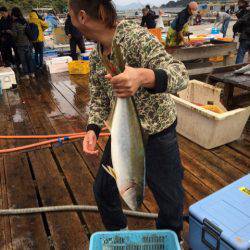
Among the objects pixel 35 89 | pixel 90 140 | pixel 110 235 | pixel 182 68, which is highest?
pixel 182 68

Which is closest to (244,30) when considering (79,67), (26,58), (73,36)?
(79,67)

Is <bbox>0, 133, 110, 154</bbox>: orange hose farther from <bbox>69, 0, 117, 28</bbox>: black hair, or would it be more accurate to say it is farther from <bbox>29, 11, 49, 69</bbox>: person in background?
<bbox>29, 11, 49, 69</bbox>: person in background

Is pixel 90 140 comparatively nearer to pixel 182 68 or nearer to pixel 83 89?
pixel 182 68

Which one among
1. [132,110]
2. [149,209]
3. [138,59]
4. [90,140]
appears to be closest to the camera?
[132,110]

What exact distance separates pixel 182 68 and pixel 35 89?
285 inches

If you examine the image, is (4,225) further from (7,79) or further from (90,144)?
(7,79)

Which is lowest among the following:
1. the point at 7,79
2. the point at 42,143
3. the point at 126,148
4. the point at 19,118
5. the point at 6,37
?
the point at 19,118

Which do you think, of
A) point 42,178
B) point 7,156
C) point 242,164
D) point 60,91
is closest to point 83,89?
point 60,91

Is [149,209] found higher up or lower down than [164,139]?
lower down

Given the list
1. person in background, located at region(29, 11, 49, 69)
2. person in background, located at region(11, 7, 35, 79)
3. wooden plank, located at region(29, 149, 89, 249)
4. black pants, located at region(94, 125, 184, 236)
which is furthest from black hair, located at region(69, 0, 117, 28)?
person in background, located at region(29, 11, 49, 69)

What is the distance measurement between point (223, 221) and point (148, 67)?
127 centimetres

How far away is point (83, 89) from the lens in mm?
7773

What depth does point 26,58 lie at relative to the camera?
9422mm

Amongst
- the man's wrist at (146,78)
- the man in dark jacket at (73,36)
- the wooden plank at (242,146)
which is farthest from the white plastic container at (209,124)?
the man in dark jacket at (73,36)
